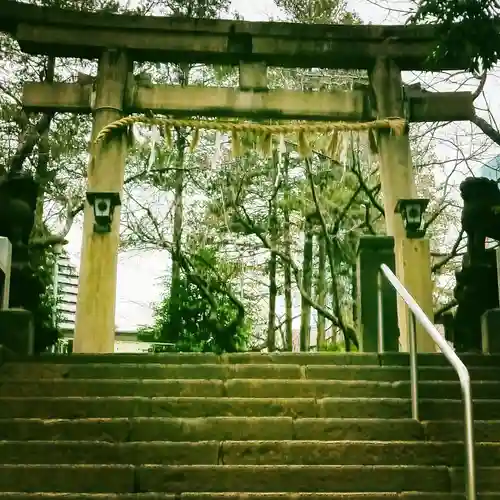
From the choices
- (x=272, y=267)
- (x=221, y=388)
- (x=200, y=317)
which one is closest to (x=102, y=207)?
(x=221, y=388)

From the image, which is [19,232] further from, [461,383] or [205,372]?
[461,383]

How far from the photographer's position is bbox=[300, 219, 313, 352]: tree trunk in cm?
1855

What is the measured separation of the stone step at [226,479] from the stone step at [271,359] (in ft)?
6.07

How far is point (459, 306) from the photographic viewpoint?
353 inches

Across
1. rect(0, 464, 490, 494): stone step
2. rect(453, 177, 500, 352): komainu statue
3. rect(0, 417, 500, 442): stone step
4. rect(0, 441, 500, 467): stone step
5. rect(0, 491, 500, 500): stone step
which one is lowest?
rect(0, 491, 500, 500): stone step

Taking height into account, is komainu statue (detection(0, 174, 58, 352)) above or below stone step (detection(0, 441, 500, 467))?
above

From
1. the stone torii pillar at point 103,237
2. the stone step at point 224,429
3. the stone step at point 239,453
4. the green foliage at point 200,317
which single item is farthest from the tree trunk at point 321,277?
the stone step at point 239,453

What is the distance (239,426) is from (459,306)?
4.46m

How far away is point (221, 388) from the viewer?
6023 mm

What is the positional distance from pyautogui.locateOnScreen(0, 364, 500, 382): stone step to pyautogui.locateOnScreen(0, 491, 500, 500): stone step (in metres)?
1.81

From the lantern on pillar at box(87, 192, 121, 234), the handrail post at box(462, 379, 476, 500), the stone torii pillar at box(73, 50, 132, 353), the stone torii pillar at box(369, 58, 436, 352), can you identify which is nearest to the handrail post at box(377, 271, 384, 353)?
the stone torii pillar at box(369, 58, 436, 352)

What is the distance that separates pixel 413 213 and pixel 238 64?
3.53m

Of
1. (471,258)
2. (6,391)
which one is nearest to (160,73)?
(471,258)

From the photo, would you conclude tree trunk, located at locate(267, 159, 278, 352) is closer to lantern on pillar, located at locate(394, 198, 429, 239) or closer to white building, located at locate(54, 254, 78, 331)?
white building, located at locate(54, 254, 78, 331)
